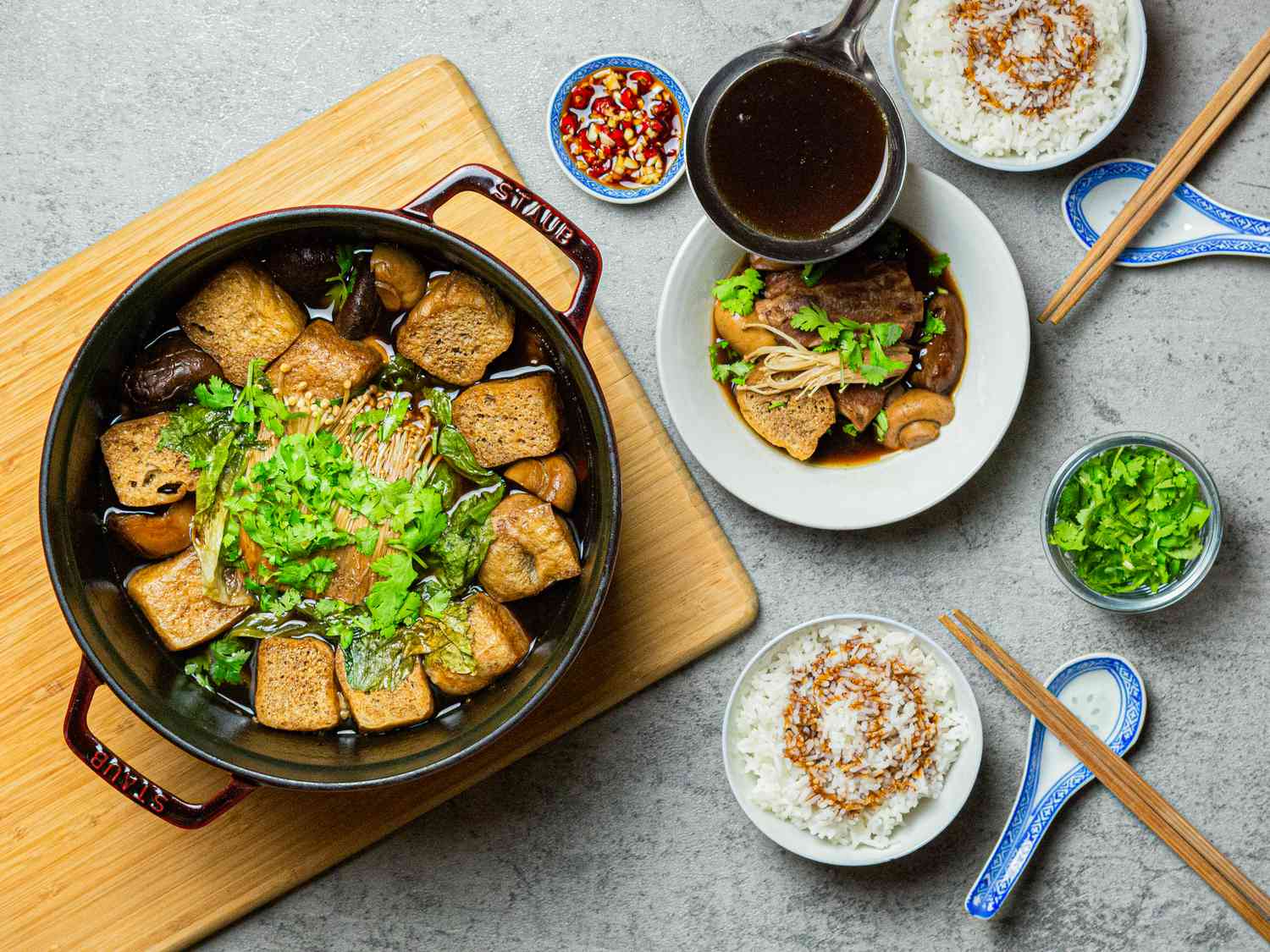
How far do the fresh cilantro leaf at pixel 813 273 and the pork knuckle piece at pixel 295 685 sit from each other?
4.72ft

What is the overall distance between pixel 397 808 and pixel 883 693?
1.22 metres

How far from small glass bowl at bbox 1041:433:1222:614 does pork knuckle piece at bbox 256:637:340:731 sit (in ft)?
5.74

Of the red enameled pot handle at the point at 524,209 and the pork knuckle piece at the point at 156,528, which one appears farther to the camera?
the pork knuckle piece at the point at 156,528

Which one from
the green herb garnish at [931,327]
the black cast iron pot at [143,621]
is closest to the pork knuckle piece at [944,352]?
the green herb garnish at [931,327]

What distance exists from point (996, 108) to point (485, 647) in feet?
5.86

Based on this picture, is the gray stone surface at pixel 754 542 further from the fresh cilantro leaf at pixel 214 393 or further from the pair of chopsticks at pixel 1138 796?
the fresh cilantro leaf at pixel 214 393

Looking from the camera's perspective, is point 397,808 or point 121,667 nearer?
point 121,667

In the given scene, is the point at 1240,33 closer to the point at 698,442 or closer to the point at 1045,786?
the point at 698,442

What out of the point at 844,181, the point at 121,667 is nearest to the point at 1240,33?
the point at 844,181

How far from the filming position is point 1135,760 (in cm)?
268

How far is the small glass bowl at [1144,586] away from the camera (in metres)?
2.49

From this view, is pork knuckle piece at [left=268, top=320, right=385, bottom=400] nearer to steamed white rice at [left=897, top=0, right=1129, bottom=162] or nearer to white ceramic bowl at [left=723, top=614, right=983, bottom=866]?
white ceramic bowl at [left=723, top=614, right=983, bottom=866]

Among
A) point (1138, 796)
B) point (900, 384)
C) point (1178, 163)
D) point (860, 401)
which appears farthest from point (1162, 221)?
point (1138, 796)

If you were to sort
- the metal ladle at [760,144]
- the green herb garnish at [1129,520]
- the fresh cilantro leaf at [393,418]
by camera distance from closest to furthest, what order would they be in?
the fresh cilantro leaf at [393,418] < the metal ladle at [760,144] < the green herb garnish at [1129,520]
